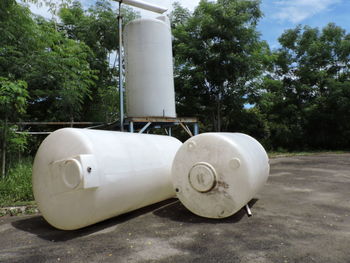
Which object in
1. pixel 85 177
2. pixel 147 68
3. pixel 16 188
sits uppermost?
pixel 147 68

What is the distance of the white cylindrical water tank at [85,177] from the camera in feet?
13.4

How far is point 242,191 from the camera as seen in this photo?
4625 mm

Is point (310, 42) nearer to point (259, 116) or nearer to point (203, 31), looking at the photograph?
point (259, 116)

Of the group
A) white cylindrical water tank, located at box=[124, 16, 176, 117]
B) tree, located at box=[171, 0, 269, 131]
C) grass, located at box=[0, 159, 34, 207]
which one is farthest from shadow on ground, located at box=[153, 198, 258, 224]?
tree, located at box=[171, 0, 269, 131]

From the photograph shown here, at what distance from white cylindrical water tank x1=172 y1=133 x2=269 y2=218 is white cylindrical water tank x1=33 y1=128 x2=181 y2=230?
821 mm

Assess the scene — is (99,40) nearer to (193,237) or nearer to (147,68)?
(147,68)

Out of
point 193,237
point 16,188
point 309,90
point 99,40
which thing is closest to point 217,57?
point 99,40

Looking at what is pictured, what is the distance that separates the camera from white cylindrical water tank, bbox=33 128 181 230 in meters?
4.08

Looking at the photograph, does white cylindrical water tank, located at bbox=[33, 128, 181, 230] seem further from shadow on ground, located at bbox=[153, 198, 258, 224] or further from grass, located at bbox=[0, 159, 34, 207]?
grass, located at bbox=[0, 159, 34, 207]

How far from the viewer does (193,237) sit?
4.14 m

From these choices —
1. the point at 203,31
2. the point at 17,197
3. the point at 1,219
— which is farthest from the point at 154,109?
the point at 203,31

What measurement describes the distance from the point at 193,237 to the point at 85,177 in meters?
1.81

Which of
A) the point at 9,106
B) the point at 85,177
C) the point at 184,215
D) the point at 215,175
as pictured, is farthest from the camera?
the point at 9,106

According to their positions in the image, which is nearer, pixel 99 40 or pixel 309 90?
pixel 99 40
